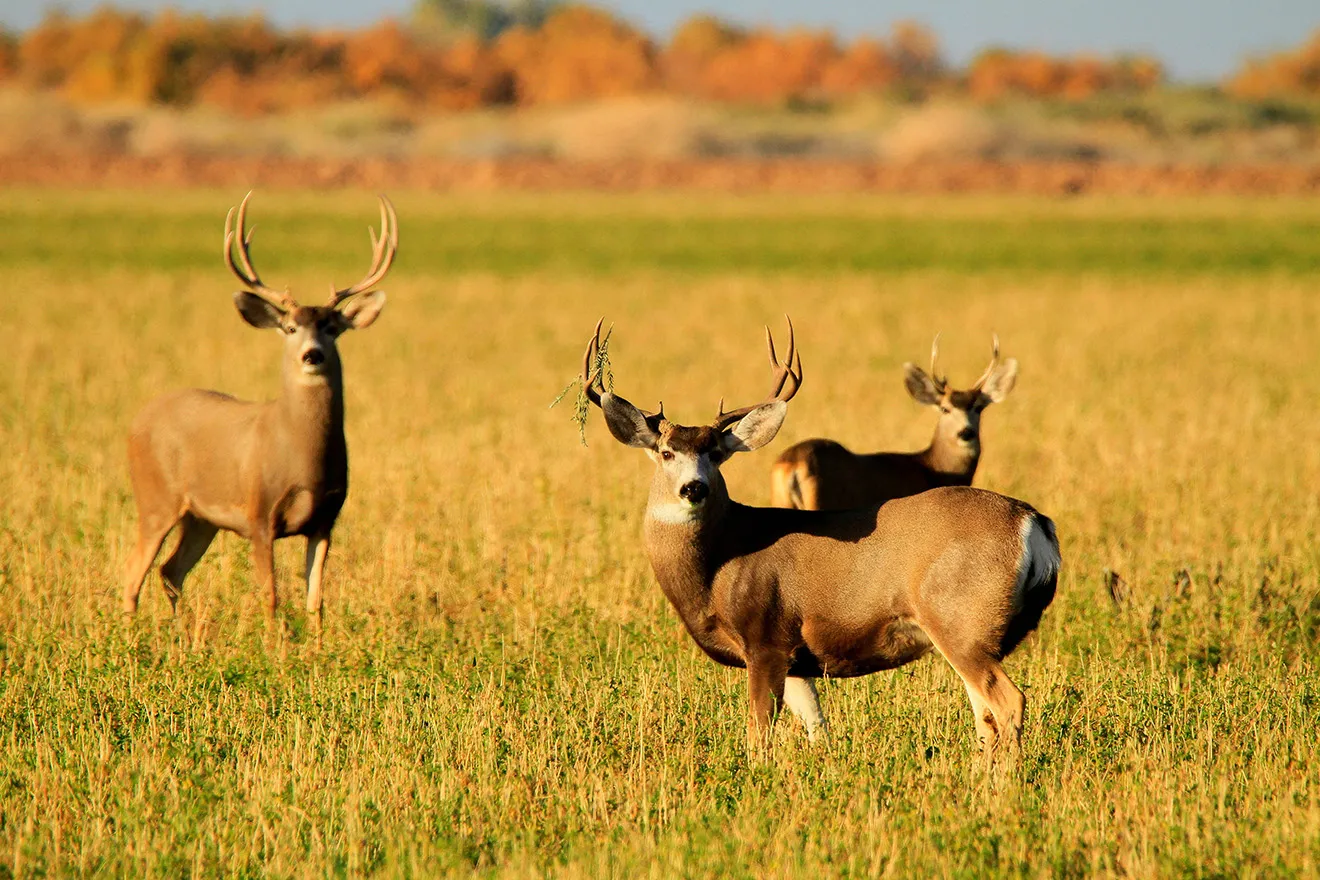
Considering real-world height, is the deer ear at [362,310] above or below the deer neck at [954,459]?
above

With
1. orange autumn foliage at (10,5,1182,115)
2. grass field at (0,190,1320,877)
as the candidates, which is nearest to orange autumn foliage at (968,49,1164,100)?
orange autumn foliage at (10,5,1182,115)

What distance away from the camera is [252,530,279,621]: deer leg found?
8672mm

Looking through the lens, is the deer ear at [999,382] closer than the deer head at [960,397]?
No

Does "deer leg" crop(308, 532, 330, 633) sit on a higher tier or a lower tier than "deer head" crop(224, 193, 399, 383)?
lower

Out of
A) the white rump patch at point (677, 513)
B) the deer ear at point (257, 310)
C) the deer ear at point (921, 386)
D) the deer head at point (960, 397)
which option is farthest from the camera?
the deer ear at point (921, 386)

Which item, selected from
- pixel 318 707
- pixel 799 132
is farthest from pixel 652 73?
pixel 318 707

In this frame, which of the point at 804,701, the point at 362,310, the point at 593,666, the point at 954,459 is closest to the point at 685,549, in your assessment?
the point at 804,701

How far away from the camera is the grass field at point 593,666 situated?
6012mm

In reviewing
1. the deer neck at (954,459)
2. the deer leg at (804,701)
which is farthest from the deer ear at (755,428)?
the deer neck at (954,459)

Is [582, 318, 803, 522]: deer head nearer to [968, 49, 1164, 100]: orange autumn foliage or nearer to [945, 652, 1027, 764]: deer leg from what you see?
[945, 652, 1027, 764]: deer leg

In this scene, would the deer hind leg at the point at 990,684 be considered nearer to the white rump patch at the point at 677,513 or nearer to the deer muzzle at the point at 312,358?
the white rump patch at the point at 677,513

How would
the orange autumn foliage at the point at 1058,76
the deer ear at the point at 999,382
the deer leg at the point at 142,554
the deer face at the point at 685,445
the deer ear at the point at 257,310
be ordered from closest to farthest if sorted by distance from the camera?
1. the deer face at the point at 685,445
2. the deer ear at the point at 257,310
3. the deer leg at the point at 142,554
4. the deer ear at the point at 999,382
5. the orange autumn foliage at the point at 1058,76

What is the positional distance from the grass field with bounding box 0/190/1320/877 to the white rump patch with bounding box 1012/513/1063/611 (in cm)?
67

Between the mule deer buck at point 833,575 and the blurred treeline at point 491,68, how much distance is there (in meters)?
94.7
